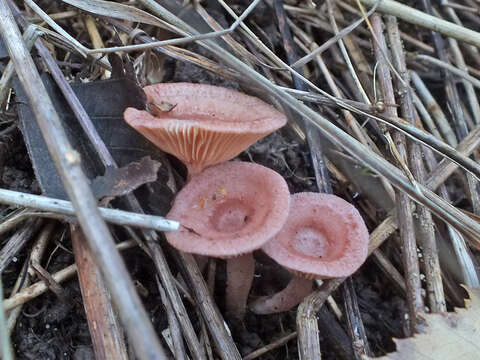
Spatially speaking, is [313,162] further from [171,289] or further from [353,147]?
[171,289]

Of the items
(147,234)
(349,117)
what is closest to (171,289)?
(147,234)

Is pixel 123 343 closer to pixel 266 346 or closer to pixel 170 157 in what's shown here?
pixel 266 346

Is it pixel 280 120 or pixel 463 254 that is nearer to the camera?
pixel 280 120

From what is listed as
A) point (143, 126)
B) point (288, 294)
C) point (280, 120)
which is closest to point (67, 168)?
point (143, 126)

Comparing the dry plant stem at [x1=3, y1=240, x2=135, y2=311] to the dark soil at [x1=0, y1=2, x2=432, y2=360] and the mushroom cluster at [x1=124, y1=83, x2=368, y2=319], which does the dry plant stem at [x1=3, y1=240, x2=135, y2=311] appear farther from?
the mushroom cluster at [x1=124, y1=83, x2=368, y2=319]

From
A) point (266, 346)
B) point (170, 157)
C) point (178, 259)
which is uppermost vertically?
point (170, 157)

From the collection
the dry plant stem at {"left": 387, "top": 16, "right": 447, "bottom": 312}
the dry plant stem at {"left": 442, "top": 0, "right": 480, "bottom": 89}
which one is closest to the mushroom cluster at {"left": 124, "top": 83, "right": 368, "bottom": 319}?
the dry plant stem at {"left": 387, "top": 16, "right": 447, "bottom": 312}

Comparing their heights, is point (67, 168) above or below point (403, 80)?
below

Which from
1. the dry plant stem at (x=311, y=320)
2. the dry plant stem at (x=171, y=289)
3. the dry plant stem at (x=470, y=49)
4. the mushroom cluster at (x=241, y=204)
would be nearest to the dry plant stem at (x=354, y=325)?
the dry plant stem at (x=311, y=320)
